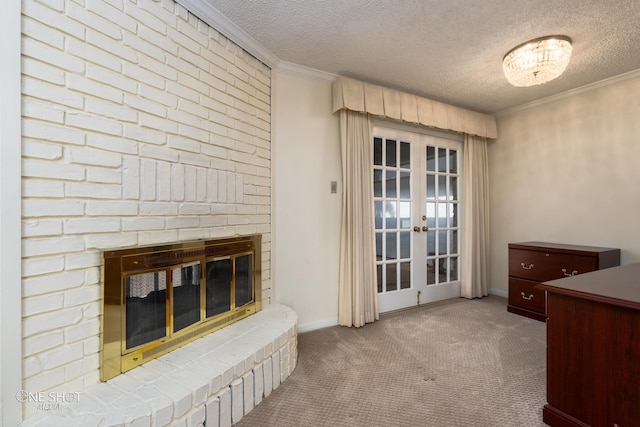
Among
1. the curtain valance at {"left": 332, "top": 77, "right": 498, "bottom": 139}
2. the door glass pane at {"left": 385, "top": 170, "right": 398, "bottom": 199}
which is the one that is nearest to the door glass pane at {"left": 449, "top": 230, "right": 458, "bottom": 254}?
the door glass pane at {"left": 385, "top": 170, "right": 398, "bottom": 199}

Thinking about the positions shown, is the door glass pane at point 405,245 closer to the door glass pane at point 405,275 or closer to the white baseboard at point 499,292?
the door glass pane at point 405,275

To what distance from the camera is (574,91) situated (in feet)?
9.95

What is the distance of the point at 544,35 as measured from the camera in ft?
6.87

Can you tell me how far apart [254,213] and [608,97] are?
359 cm

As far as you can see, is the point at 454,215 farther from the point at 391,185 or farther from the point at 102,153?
the point at 102,153

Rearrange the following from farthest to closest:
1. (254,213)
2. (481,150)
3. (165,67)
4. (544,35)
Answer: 1. (481,150)
2. (254,213)
3. (544,35)
4. (165,67)

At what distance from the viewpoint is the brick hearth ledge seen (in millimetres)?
1114

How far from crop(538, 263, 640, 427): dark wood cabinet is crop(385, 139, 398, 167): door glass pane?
1.90 meters

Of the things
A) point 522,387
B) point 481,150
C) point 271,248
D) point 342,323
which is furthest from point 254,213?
point 481,150

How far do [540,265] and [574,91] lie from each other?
187cm

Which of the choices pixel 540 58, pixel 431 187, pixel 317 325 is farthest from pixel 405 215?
pixel 540 58

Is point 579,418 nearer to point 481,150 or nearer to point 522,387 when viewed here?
point 522,387

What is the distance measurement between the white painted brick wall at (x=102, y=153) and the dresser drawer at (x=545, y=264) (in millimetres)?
3053

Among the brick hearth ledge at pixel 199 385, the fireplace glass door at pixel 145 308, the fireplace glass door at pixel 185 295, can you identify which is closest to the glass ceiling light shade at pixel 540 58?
the brick hearth ledge at pixel 199 385
